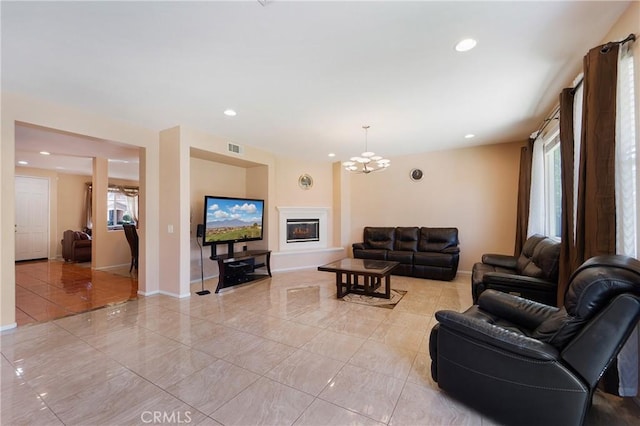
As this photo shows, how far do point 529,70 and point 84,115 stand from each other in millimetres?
5167

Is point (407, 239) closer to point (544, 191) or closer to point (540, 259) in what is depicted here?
point (544, 191)

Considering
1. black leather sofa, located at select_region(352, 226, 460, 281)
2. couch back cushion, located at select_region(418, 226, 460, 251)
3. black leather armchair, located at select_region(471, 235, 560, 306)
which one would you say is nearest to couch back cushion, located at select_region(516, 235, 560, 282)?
black leather armchair, located at select_region(471, 235, 560, 306)

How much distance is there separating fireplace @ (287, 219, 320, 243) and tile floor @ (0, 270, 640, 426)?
107 inches

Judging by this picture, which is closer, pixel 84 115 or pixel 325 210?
→ pixel 84 115

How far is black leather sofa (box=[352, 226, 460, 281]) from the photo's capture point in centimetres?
505

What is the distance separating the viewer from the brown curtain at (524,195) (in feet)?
14.5

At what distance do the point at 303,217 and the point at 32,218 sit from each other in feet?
24.5

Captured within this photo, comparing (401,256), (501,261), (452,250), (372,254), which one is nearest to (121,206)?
(372,254)

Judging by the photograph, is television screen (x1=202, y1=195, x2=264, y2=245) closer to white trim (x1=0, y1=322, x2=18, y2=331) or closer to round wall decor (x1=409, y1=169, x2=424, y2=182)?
white trim (x1=0, y1=322, x2=18, y2=331)

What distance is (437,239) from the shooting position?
218 inches

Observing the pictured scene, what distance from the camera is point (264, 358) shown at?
2354 millimetres

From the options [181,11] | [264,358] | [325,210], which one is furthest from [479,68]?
[325,210]

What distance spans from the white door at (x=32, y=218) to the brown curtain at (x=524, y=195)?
11.4 m

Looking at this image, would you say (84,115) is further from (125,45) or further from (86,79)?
(125,45)
